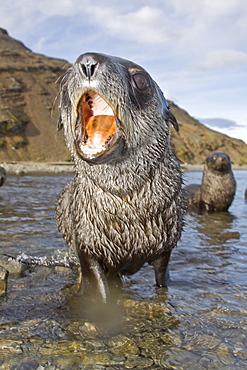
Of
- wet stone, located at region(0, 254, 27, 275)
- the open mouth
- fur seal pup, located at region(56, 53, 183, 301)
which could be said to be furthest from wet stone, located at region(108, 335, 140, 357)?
wet stone, located at region(0, 254, 27, 275)

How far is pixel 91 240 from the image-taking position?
3.74m

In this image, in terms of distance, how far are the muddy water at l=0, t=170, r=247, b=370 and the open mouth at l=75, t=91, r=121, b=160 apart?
1425 mm

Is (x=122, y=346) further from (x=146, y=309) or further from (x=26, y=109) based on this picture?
(x=26, y=109)

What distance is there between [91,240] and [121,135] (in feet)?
3.48

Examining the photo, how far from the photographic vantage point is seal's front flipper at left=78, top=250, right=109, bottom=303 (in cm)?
371

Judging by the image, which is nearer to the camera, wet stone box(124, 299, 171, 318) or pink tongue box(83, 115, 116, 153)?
pink tongue box(83, 115, 116, 153)

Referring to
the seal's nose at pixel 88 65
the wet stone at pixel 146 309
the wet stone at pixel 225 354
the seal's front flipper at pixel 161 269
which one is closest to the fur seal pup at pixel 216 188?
the seal's front flipper at pixel 161 269

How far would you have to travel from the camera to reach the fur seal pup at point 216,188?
10930 millimetres

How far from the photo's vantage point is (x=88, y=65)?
2.99 metres

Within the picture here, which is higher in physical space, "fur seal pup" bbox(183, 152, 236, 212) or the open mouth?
the open mouth

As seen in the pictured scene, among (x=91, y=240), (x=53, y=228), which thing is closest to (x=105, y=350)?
(x=91, y=240)

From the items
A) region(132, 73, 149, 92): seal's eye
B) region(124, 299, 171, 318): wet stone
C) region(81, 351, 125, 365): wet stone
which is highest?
region(132, 73, 149, 92): seal's eye

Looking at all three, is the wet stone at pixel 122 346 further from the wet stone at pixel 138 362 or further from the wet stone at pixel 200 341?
the wet stone at pixel 200 341

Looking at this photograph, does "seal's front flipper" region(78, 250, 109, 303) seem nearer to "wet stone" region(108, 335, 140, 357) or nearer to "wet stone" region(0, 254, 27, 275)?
"wet stone" region(108, 335, 140, 357)
